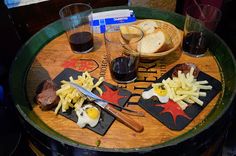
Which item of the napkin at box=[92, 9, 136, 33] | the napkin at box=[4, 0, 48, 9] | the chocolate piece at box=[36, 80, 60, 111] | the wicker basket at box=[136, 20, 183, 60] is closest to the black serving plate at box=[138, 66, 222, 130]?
the wicker basket at box=[136, 20, 183, 60]

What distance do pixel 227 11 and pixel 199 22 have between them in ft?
1.57

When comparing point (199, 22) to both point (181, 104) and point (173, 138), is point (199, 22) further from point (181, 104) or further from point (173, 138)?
point (173, 138)

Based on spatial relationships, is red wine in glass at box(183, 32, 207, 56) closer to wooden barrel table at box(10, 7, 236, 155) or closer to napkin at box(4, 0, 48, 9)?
wooden barrel table at box(10, 7, 236, 155)

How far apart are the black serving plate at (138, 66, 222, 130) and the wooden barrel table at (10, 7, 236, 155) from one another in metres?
0.01

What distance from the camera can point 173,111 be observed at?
855 mm

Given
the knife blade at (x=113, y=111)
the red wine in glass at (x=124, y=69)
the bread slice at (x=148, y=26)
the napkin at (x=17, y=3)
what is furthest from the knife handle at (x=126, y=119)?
the napkin at (x=17, y=3)

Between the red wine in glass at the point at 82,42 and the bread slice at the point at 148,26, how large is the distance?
8.6 inches

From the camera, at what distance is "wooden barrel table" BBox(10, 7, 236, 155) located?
75cm

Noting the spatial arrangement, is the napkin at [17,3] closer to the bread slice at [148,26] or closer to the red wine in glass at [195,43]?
the bread slice at [148,26]

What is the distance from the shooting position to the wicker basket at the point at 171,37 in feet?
3.25

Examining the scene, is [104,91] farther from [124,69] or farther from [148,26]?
[148,26]

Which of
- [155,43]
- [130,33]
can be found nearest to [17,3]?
[130,33]

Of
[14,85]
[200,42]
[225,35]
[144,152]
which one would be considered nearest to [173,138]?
[144,152]

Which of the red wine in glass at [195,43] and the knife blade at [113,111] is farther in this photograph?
the red wine in glass at [195,43]
